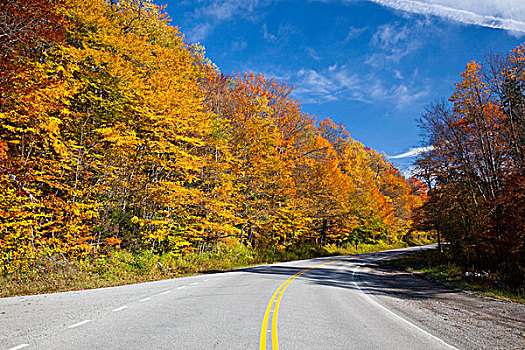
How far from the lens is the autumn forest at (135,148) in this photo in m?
11.9

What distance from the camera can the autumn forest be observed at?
11875mm

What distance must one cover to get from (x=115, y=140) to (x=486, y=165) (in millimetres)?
19933

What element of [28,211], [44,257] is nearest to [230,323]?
[44,257]

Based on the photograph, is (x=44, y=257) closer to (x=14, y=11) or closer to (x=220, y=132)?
(x=14, y=11)

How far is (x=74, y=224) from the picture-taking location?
13.6 m

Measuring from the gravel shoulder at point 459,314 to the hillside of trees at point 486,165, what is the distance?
13.9 feet

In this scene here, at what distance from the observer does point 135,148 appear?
17031 mm

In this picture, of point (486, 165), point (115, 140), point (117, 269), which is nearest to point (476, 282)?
point (486, 165)

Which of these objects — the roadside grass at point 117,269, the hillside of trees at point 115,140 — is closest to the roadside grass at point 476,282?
the hillside of trees at point 115,140

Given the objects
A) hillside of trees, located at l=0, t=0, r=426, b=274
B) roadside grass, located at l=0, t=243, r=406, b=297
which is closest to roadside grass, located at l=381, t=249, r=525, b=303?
hillside of trees, located at l=0, t=0, r=426, b=274

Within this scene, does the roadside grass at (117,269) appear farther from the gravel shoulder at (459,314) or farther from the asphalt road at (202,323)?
the gravel shoulder at (459,314)

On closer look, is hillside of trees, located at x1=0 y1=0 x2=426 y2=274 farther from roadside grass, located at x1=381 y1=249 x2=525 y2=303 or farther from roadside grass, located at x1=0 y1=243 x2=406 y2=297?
roadside grass, located at x1=381 y1=249 x2=525 y2=303

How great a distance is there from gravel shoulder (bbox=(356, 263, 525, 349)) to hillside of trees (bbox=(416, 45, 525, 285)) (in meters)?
4.25

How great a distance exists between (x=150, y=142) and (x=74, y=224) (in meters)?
5.53
